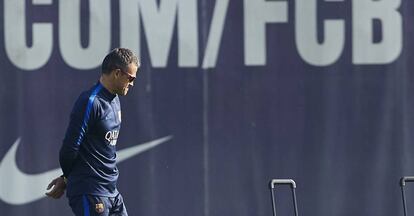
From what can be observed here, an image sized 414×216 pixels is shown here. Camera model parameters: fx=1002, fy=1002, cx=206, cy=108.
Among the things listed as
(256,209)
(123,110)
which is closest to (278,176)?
(256,209)

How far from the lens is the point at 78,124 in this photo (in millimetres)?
5238

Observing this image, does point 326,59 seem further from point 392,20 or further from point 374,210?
point 374,210

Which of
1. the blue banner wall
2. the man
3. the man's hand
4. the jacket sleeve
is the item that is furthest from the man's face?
the blue banner wall

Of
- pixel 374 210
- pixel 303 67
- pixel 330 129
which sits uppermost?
pixel 303 67

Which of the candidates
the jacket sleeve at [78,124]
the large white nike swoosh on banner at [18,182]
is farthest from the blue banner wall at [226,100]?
the jacket sleeve at [78,124]

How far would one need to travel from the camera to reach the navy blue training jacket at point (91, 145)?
207 inches

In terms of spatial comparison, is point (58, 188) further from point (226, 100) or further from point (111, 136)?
point (226, 100)

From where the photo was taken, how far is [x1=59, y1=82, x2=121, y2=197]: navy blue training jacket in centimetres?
525

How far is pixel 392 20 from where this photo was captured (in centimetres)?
727

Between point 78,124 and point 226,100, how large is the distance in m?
2.16

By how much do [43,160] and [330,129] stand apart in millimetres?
2078

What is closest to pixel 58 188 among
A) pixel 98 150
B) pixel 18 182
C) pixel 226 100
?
pixel 98 150

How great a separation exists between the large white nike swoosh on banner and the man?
1705 millimetres

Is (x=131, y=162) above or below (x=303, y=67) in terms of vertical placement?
→ below
